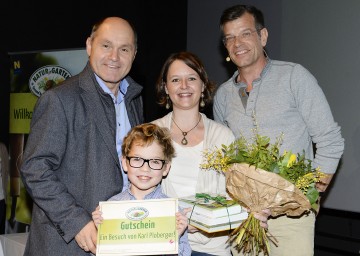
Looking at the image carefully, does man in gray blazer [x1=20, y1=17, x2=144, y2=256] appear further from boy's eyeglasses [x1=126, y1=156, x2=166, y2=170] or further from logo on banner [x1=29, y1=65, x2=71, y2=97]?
logo on banner [x1=29, y1=65, x2=71, y2=97]

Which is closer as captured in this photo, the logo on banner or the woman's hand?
the woman's hand

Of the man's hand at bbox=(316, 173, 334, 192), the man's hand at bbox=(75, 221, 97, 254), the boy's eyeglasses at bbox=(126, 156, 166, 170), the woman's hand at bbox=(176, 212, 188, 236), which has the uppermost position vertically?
the boy's eyeglasses at bbox=(126, 156, 166, 170)

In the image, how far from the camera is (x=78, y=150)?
2430 mm

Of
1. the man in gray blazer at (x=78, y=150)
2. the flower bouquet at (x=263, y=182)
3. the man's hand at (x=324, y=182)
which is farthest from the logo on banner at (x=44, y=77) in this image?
the man's hand at (x=324, y=182)

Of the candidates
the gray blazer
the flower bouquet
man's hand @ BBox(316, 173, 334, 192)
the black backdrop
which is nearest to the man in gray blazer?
the gray blazer

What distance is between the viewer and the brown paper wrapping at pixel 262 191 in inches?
93.0

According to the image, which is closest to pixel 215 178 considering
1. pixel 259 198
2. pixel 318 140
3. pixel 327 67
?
pixel 259 198

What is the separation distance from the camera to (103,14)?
22.4ft

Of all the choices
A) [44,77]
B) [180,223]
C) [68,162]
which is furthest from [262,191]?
[44,77]

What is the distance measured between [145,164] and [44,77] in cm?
312

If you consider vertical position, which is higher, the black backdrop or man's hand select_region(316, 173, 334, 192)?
the black backdrop

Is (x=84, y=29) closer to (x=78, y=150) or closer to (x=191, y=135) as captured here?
(x=191, y=135)

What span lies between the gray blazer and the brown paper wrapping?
644 millimetres

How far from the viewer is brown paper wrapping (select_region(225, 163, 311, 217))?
93.0 inches
